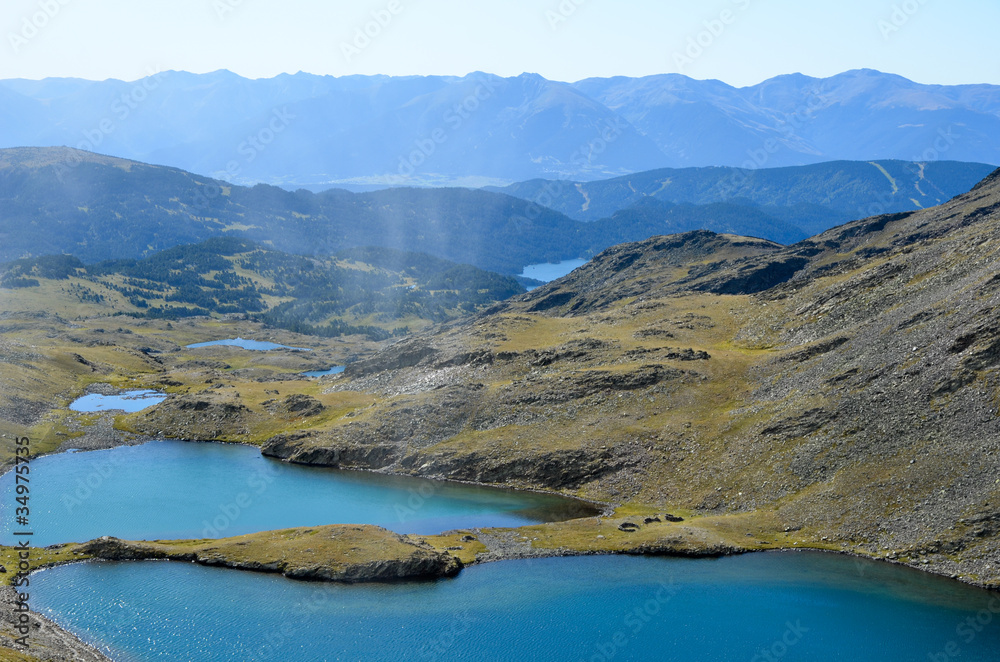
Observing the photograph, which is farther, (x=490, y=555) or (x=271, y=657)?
(x=490, y=555)

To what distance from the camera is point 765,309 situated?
607 feet

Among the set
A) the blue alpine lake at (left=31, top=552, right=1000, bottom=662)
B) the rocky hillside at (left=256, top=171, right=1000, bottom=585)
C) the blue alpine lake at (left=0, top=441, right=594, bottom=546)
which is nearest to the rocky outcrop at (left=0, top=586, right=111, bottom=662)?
the blue alpine lake at (left=31, top=552, right=1000, bottom=662)

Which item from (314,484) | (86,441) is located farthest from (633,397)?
(86,441)

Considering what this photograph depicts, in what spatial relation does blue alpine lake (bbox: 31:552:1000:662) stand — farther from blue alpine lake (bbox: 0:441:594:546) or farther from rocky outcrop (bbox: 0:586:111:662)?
blue alpine lake (bbox: 0:441:594:546)

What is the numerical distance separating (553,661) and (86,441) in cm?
13186

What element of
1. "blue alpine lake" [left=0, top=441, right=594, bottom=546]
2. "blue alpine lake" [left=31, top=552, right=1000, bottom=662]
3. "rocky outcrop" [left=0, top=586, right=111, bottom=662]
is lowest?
"blue alpine lake" [left=0, top=441, right=594, bottom=546]

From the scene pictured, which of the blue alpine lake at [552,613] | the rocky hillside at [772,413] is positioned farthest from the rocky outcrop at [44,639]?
the rocky hillside at [772,413]

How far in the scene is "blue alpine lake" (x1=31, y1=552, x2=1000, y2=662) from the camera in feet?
270

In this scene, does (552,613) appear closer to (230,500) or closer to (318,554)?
(318,554)

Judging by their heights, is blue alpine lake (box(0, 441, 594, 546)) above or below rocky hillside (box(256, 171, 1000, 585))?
below

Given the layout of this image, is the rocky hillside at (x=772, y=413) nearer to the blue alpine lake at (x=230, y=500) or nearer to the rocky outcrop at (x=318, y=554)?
the blue alpine lake at (x=230, y=500)

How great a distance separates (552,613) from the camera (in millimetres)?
90625

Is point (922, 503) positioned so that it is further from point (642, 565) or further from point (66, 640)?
point (66, 640)

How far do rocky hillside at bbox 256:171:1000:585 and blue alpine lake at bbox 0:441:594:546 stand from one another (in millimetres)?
7634
